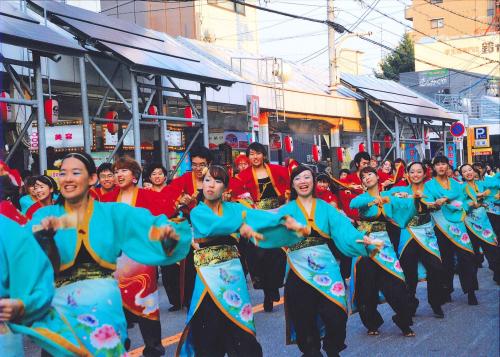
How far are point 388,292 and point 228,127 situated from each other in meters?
12.0

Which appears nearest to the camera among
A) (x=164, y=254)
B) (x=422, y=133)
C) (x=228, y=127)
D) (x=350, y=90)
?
(x=164, y=254)

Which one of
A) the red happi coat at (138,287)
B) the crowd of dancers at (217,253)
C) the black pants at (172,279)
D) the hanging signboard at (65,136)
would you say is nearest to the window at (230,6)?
the hanging signboard at (65,136)

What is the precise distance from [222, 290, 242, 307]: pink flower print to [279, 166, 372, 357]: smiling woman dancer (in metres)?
0.60

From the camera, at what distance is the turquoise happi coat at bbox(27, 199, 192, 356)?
12.8 ft

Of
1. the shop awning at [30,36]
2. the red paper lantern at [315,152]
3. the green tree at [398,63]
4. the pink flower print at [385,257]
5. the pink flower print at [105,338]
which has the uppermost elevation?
the green tree at [398,63]

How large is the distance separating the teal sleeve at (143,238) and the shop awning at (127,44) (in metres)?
7.37

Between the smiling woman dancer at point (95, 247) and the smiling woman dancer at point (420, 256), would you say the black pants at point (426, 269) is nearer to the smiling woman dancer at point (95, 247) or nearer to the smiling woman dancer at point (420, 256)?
the smiling woman dancer at point (420, 256)

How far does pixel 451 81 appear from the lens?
42.7 meters

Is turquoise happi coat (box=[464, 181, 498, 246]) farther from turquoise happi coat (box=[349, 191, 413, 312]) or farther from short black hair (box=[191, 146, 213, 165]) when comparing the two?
short black hair (box=[191, 146, 213, 165])

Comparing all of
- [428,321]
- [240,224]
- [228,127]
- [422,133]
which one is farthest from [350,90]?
[240,224]

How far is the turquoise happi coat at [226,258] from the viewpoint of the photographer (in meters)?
5.36

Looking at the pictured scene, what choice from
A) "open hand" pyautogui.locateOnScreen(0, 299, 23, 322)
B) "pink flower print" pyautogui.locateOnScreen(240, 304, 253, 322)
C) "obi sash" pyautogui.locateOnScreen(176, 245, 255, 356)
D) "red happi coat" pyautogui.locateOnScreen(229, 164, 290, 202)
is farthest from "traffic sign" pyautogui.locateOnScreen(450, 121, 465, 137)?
"open hand" pyautogui.locateOnScreen(0, 299, 23, 322)

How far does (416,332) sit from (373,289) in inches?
23.4

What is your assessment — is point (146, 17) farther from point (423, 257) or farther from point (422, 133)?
point (423, 257)
